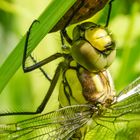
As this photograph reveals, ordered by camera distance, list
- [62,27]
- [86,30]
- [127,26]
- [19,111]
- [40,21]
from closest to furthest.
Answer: [40,21]
[62,27]
[86,30]
[19,111]
[127,26]

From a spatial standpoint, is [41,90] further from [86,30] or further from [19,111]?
[86,30]

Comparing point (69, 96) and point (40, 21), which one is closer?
point (40, 21)

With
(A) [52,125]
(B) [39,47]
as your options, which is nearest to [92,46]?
(A) [52,125]

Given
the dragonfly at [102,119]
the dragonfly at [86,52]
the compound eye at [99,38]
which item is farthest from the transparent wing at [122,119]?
the compound eye at [99,38]

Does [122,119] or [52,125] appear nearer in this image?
[52,125]

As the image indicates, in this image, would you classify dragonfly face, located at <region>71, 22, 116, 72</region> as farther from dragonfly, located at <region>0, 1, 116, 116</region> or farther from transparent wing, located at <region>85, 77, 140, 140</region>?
transparent wing, located at <region>85, 77, 140, 140</region>

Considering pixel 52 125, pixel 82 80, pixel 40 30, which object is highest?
pixel 40 30

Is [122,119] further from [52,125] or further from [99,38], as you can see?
[99,38]

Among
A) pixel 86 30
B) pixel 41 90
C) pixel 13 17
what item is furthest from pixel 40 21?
pixel 13 17
